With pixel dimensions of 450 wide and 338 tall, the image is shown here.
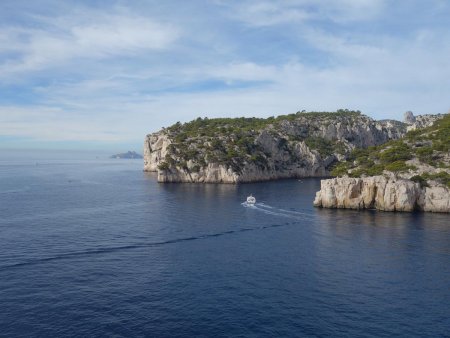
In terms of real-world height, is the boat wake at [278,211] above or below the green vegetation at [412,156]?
below

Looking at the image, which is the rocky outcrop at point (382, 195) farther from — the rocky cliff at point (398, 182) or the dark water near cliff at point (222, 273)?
the dark water near cliff at point (222, 273)

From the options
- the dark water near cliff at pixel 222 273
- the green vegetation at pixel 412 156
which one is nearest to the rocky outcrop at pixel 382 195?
the green vegetation at pixel 412 156

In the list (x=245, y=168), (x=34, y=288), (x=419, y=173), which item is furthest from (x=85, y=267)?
(x=245, y=168)

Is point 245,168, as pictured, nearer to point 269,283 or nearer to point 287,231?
point 287,231

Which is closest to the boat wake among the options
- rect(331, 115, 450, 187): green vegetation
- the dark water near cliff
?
the dark water near cliff

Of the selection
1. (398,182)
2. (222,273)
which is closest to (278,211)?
(398,182)

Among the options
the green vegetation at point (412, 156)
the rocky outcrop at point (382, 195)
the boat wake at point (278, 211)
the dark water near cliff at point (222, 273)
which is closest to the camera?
the dark water near cliff at point (222, 273)
